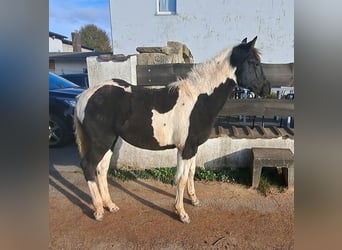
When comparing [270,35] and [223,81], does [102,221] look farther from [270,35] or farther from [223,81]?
[270,35]

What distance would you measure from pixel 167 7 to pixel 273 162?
7.28m

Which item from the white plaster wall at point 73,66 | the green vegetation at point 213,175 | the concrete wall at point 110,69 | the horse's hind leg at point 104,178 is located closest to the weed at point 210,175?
the green vegetation at point 213,175

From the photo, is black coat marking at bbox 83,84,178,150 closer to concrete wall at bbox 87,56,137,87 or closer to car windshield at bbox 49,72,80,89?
concrete wall at bbox 87,56,137,87

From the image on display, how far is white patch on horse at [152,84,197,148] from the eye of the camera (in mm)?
2523

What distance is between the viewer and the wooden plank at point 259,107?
3525mm

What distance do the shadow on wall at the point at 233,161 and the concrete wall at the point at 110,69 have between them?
5.24ft

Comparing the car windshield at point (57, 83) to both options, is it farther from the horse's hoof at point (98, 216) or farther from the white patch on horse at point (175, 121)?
the white patch on horse at point (175, 121)

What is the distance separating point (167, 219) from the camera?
2740mm

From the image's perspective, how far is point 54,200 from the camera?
317cm

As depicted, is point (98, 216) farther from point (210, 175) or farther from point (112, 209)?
point (210, 175)

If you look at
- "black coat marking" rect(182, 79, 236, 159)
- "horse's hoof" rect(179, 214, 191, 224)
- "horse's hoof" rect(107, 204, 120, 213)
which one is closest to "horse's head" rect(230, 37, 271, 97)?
"black coat marking" rect(182, 79, 236, 159)

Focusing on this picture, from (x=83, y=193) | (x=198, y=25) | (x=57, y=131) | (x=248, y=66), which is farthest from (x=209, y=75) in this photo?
(x=198, y=25)

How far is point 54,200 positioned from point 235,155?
241cm
